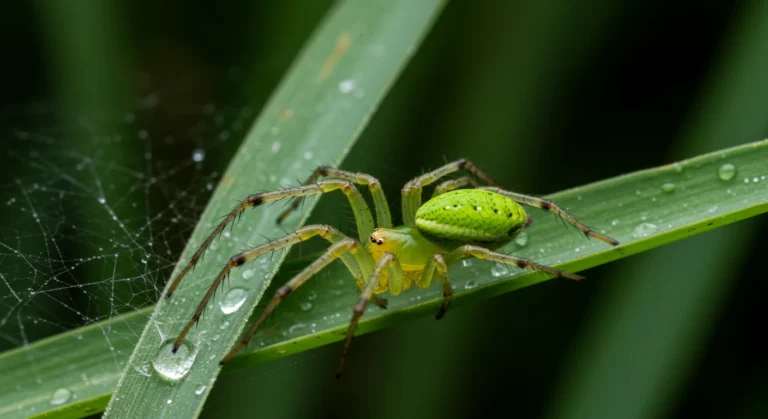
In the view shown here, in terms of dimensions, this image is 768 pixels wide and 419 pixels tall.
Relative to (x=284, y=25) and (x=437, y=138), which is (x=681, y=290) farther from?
(x=284, y=25)

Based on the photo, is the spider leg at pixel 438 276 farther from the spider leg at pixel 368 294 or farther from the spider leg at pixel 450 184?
the spider leg at pixel 450 184

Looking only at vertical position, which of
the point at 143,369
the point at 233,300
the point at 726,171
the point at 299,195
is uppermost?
the point at 726,171

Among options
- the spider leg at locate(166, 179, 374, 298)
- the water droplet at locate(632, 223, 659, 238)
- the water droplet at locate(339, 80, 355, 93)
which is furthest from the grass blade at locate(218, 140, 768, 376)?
the water droplet at locate(339, 80, 355, 93)

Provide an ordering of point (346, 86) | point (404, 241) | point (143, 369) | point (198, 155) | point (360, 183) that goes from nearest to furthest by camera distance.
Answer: point (143, 369) → point (404, 241) → point (360, 183) → point (346, 86) → point (198, 155)

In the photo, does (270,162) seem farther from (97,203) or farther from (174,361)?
(97,203)

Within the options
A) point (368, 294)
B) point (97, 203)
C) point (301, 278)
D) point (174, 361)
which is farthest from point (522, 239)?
point (97, 203)

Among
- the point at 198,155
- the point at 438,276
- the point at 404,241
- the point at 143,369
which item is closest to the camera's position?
the point at 143,369

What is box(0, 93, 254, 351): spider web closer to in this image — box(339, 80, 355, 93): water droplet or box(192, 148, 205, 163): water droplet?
box(192, 148, 205, 163): water droplet
